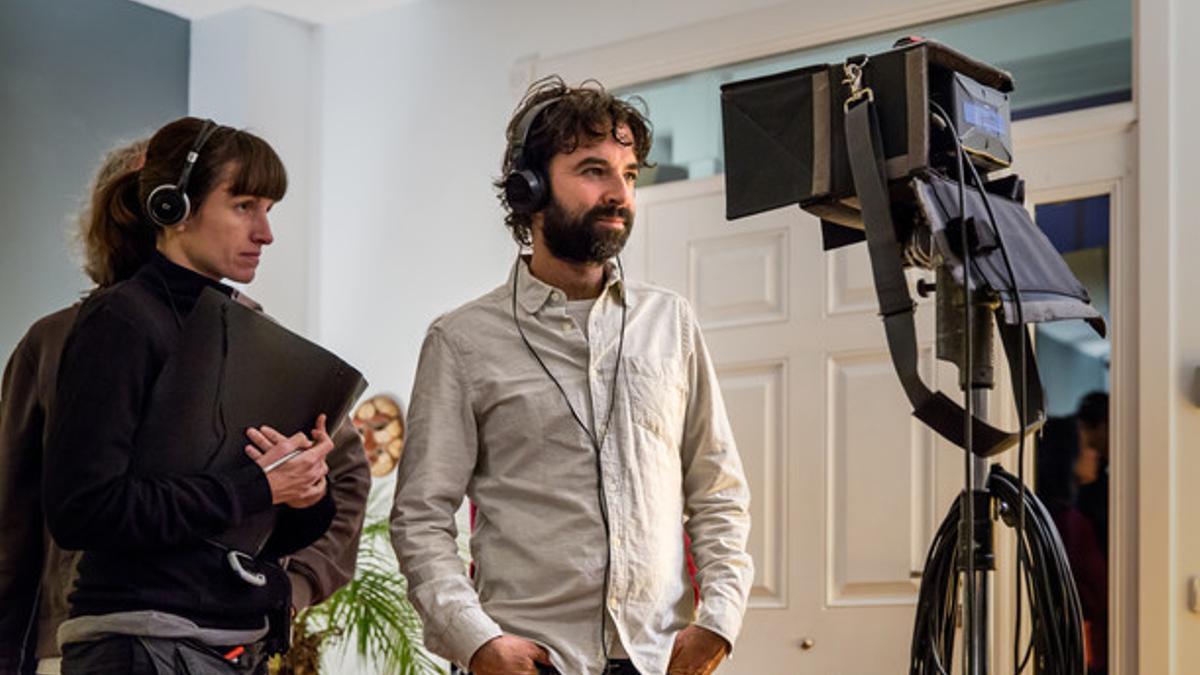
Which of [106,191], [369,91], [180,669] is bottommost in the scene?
[180,669]

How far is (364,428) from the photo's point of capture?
5.54 meters

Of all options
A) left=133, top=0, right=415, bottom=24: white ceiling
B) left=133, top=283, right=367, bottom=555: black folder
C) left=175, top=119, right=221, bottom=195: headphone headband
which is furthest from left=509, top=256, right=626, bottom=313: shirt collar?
A: left=133, top=0, right=415, bottom=24: white ceiling

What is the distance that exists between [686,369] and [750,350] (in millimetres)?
2267

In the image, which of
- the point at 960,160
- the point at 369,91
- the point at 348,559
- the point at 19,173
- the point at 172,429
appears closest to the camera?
the point at 960,160

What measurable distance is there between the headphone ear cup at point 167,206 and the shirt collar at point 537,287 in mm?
461

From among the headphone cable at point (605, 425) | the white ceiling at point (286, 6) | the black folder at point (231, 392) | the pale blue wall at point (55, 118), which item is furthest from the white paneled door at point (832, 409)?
the black folder at point (231, 392)

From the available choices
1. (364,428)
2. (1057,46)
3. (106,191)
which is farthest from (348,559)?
(364,428)

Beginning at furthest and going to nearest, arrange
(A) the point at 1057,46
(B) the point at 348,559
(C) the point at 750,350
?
1. (C) the point at 750,350
2. (A) the point at 1057,46
3. (B) the point at 348,559

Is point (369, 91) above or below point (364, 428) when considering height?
above

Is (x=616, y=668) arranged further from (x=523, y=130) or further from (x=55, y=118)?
(x=55, y=118)

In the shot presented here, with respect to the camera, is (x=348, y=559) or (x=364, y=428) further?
(x=364, y=428)

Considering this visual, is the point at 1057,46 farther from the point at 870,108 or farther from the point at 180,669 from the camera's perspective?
the point at 180,669

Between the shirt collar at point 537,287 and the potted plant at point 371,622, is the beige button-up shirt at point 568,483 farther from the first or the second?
the potted plant at point 371,622

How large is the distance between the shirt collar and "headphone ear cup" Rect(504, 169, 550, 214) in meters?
0.09
